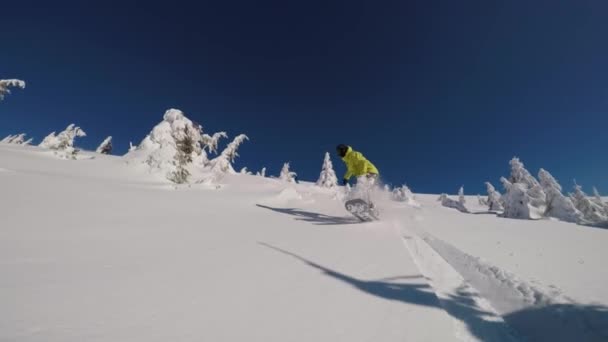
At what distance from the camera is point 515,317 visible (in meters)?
2.23

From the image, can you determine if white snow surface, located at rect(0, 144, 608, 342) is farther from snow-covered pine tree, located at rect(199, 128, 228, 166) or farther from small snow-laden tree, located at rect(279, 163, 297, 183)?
small snow-laden tree, located at rect(279, 163, 297, 183)

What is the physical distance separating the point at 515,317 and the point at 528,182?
35.7 meters

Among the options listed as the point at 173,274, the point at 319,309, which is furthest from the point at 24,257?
the point at 319,309

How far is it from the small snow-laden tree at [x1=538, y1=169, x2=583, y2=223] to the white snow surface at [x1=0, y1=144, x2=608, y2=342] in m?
22.3

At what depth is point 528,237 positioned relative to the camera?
4.93m

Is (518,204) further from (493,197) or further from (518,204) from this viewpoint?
(493,197)

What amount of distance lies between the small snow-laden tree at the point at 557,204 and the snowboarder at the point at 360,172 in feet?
74.9

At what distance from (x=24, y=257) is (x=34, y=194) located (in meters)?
3.52

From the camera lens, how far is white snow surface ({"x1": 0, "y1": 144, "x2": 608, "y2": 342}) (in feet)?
5.38

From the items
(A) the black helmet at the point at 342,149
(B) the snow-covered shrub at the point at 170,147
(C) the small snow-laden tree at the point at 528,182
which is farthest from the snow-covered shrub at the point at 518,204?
(B) the snow-covered shrub at the point at 170,147

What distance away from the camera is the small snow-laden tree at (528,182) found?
82.1 ft

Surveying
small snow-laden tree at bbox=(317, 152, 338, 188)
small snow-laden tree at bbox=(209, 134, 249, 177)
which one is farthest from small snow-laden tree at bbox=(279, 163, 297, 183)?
small snow-laden tree at bbox=(209, 134, 249, 177)

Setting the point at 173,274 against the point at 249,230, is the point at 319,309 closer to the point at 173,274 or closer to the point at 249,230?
the point at 173,274

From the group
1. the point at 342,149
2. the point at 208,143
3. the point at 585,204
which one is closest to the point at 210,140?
the point at 208,143
